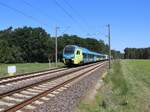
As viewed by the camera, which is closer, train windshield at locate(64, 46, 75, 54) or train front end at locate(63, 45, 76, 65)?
train front end at locate(63, 45, 76, 65)

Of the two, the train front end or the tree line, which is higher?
the tree line

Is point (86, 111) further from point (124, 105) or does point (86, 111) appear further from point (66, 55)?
point (66, 55)

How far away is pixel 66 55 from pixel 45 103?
1548 inches

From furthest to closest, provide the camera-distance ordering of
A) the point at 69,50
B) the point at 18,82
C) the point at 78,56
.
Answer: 1. the point at 78,56
2. the point at 69,50
3. the point at 18,82

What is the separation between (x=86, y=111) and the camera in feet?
43.3

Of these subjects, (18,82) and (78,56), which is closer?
(18,82)

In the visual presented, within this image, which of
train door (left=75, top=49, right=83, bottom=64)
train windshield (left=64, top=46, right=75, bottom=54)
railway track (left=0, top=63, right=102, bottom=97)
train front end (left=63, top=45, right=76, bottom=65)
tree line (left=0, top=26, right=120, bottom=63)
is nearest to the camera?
railway track (left=0, top=63, right=102, bottom=97)

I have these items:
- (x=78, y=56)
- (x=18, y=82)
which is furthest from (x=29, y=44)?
(x=18, y=82)

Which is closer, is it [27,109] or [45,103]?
[27,109]

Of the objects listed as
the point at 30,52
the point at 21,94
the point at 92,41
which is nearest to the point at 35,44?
the point at 30,52

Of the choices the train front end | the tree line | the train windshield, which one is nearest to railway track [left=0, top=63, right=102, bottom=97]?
the train front end

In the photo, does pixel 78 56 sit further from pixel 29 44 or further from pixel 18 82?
pixel 29 44

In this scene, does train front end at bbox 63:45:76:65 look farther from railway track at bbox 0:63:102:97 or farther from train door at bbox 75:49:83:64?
railway track at bbox 0:63:102:97

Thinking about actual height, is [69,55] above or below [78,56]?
above
